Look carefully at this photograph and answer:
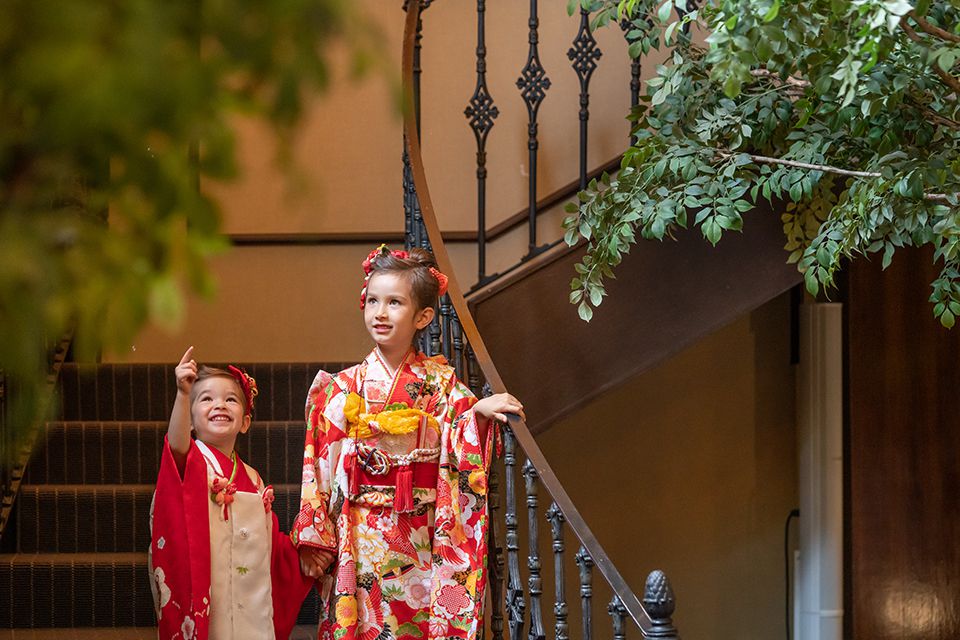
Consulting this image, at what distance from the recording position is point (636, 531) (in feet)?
15.8

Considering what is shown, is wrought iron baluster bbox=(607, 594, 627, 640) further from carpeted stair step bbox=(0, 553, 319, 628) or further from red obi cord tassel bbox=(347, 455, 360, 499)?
carpeted stair step bbox=(0, 553, 319, 628)

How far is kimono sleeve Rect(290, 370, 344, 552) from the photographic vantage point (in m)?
2.69

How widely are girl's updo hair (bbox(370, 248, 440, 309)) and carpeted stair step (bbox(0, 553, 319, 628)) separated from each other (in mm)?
1177

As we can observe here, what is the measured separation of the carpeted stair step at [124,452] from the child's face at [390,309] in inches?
38.9

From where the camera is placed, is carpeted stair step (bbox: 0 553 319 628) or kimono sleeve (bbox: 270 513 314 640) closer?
kimono sleeve (bbox: 270 513 314 640)

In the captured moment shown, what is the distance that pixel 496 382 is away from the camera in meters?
2.84

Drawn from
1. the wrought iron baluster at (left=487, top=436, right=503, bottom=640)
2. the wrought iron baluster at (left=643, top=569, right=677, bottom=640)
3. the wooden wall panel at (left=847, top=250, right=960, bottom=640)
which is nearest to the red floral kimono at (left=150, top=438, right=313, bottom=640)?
the wrought iron baluster at (left=487, top=436, right=503, bottom=640)

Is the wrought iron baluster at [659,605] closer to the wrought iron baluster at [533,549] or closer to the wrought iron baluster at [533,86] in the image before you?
the wrought iron baluster at [533,549]

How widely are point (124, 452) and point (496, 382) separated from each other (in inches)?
58.8

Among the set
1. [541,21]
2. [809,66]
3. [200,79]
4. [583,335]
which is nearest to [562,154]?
[541,21]

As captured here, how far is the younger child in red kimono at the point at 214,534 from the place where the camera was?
8.27 ft

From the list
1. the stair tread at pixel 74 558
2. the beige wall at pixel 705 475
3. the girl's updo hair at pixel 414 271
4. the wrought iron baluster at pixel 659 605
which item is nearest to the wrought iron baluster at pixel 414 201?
the girl's updo hair at pixel 414 271

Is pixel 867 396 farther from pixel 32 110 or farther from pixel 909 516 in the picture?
pixel 32 110

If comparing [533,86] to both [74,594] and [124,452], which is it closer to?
[124,452]
